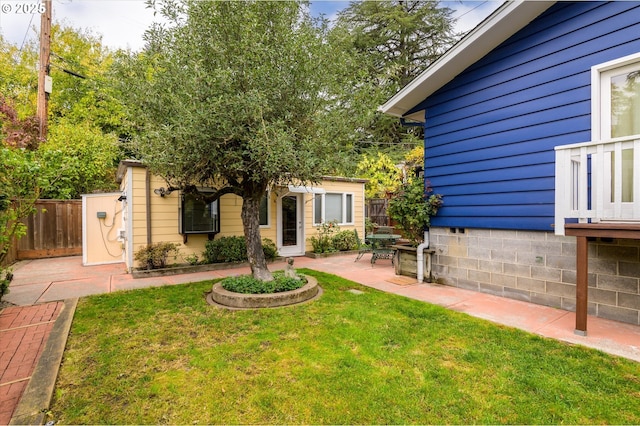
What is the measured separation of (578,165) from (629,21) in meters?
1.80

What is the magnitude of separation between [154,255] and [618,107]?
859 centimetres

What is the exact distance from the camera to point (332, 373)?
2723mm

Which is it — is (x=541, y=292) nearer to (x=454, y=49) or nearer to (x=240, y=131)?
(x=454, y=49)

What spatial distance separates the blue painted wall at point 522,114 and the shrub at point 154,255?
20.0 feet

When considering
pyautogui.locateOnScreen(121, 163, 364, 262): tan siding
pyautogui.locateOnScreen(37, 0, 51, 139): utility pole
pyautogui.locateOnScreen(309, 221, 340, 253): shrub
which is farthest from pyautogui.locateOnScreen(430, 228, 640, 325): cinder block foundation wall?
pyautogui.locateOnScreen(37, 0, 51, 139): utility pole

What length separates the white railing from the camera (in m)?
3.32

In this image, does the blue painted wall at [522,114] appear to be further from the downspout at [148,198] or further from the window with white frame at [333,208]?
the downspout at [148,198]

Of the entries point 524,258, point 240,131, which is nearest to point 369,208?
point 524,258

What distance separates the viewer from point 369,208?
13555mm

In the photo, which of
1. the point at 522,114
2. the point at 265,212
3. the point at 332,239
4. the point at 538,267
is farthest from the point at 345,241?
the point at 522,114

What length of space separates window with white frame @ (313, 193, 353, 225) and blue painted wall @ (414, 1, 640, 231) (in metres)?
4.66

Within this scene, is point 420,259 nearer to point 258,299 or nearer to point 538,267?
point 538,267

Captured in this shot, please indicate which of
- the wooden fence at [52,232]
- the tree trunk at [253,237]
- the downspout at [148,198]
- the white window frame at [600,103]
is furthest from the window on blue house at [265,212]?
the white window frame at [600,103]

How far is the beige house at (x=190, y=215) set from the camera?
707cm
